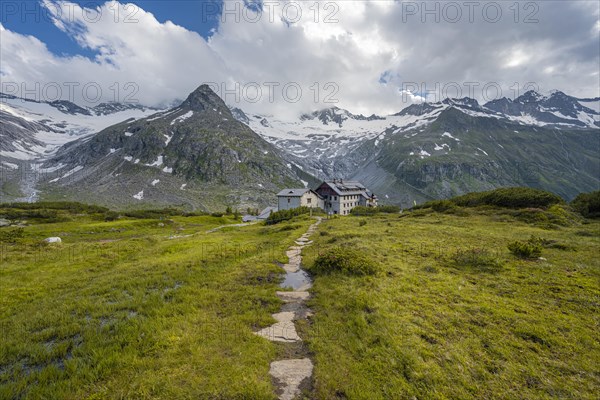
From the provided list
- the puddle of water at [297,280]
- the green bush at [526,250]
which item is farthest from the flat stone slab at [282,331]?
→ the green bush at [526,250]

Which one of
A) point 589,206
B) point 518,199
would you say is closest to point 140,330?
point 518,199

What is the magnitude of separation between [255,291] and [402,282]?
26.9 ft

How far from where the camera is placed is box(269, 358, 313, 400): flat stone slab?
7.12 m

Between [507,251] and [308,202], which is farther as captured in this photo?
[308,202]

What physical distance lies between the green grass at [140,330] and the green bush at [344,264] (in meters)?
3.16

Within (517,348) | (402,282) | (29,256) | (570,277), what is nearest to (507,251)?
(570,277)

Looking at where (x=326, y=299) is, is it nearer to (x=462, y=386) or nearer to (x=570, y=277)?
(x=462, y=386)

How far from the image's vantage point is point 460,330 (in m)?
10.0

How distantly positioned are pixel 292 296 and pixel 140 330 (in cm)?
693

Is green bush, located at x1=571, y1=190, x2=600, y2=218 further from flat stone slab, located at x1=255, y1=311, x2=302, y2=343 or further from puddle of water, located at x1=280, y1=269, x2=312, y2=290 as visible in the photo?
flat stone slab, located at x1=255, y1=311, x2=302, y2=343

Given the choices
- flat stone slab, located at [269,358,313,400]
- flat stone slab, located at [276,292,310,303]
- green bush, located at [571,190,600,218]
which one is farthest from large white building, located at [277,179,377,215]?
flat stone slab, located at [269,358,313,400]

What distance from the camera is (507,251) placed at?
21766mm

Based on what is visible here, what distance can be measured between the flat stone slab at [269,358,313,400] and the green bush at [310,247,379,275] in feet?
28.4

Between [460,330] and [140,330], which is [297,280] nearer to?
[140,330]
